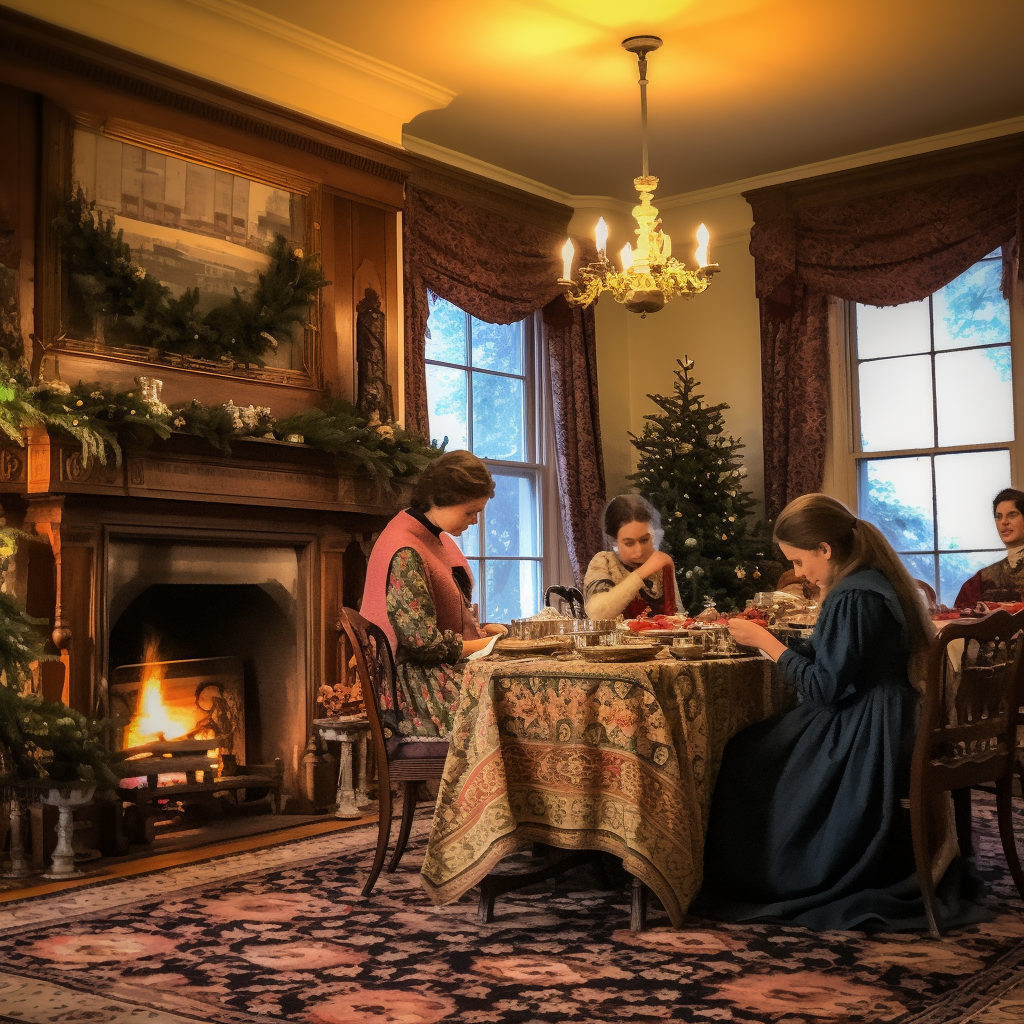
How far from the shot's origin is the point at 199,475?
4.55m

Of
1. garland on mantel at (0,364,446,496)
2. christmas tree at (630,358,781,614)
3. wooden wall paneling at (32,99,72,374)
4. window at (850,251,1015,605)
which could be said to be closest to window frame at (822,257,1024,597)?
window at (850,251,1015,605)

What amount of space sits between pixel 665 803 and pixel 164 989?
121 centimetres

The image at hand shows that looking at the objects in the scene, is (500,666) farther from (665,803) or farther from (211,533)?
(211,533)

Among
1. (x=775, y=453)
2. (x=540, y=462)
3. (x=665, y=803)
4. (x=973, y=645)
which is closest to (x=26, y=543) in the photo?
(x=665, y=803)

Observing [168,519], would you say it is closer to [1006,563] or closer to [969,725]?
[969,725]

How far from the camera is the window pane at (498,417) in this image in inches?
277

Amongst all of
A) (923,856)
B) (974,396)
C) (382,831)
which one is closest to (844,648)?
(923,856)

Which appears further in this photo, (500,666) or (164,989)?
(500,666)

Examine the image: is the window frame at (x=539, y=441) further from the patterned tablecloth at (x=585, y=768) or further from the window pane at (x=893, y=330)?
the patterned tablecloth at (x=585, y=768)

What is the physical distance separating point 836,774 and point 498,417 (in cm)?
441

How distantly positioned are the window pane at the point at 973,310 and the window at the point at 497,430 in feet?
7.74

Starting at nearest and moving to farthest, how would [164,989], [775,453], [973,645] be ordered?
[164,989], [973,645], [775,453]

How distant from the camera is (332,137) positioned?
5.36 m

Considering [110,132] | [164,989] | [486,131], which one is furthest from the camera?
[486,131]
